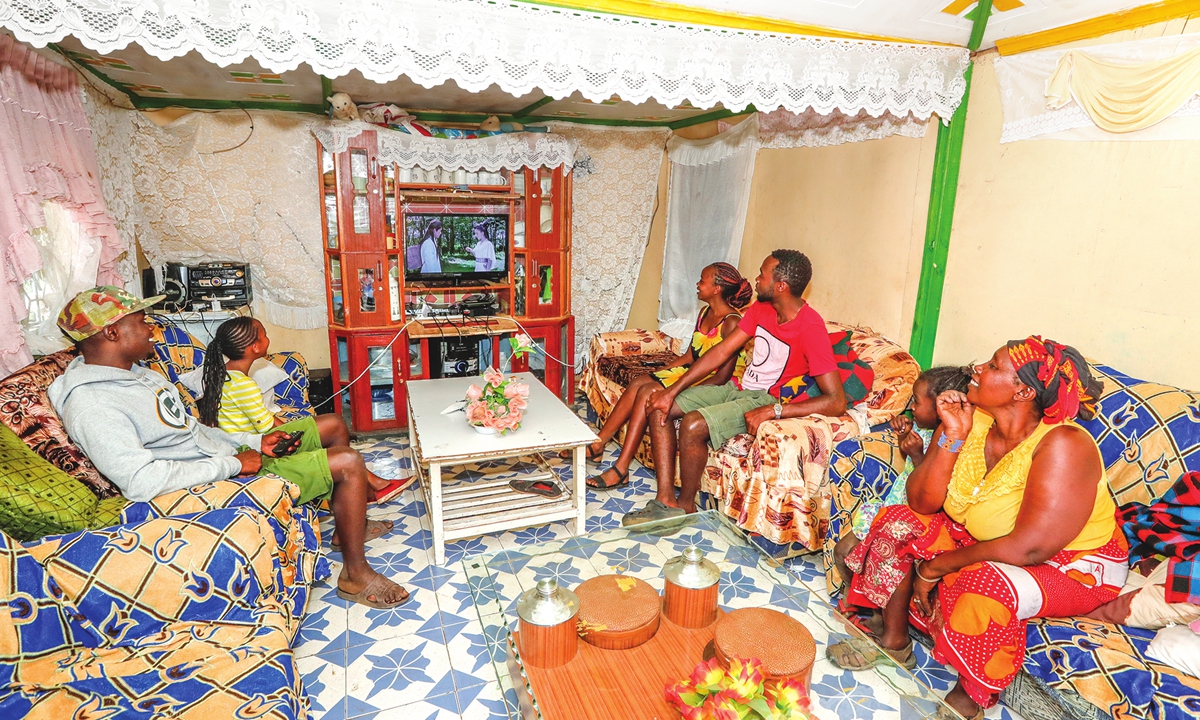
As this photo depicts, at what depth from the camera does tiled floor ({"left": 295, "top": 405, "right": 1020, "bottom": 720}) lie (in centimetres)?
185

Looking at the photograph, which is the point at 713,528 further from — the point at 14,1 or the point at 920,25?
the point at 14,1

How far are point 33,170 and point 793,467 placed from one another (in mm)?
3092

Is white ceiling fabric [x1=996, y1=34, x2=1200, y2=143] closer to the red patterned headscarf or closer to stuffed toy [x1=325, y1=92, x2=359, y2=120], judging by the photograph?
the red patterned headscarf

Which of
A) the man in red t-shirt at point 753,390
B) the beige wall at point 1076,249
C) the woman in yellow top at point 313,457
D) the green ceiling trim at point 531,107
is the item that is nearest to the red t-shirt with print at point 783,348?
the man in red t-shirt at point 753,390

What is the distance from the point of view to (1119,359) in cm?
232

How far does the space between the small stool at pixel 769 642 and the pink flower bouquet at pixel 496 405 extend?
A: 1297mm

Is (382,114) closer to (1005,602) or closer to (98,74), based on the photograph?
(98,74)

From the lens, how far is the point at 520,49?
83.3 inches

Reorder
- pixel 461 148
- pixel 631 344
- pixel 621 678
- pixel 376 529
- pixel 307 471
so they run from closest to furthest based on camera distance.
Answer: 1. pixel 621 678
2. pixel 307 471
3. pixel 376 529
4. pixel 461 148
5. pixel 631 344

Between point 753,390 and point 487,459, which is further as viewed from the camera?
point 753,390

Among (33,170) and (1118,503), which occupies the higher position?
(33,170)

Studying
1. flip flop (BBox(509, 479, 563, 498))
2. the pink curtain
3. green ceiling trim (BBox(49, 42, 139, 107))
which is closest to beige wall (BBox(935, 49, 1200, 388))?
flip flop (BBox(509, 479, 563, 498))

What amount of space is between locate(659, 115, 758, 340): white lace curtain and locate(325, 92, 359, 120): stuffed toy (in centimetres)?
219

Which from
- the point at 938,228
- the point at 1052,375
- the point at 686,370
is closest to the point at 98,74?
the point at 686,370
